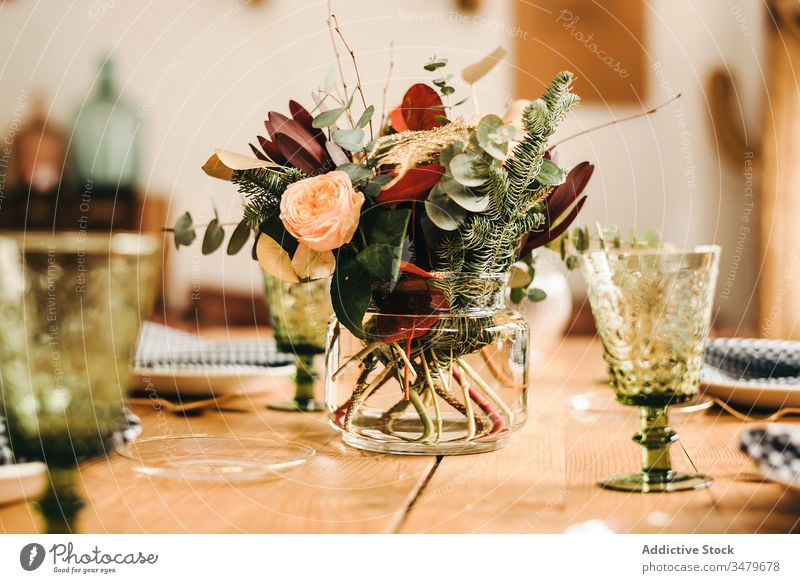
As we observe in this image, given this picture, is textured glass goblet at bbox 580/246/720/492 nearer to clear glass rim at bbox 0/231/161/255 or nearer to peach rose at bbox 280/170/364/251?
peach rose at bbox 280/170/364/251

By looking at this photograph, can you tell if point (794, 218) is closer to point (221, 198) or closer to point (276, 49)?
point (276, 49)

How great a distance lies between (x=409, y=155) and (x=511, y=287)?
184mm

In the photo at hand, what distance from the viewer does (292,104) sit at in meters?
0.51

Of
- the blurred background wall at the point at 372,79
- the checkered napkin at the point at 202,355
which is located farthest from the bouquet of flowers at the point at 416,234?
the blurred background wall at the point at 372,79

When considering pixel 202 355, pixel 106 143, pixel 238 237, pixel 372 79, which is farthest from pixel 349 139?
pixel 106 143

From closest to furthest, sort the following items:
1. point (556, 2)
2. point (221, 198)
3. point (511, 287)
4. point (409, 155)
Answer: point (409, 155)
point (511, 287)
point (556, 2)
point (221, 198)

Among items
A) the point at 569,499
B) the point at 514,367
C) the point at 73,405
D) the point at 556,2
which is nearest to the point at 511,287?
the point at 514,367

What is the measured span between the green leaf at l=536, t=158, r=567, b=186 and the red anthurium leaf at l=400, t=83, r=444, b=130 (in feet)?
0.28

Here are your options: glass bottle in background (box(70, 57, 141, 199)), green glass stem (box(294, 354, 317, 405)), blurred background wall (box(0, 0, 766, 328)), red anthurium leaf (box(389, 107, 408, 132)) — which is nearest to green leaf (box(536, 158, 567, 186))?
red anthurium leaf (box(389, 107, 408, 132))

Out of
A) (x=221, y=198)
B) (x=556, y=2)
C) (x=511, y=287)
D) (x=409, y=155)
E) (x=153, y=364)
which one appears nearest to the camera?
(x=409, y=155)

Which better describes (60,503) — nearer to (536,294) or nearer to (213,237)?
(213,237)

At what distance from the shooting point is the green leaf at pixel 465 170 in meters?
0.44

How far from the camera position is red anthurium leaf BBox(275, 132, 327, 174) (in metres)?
0.49
